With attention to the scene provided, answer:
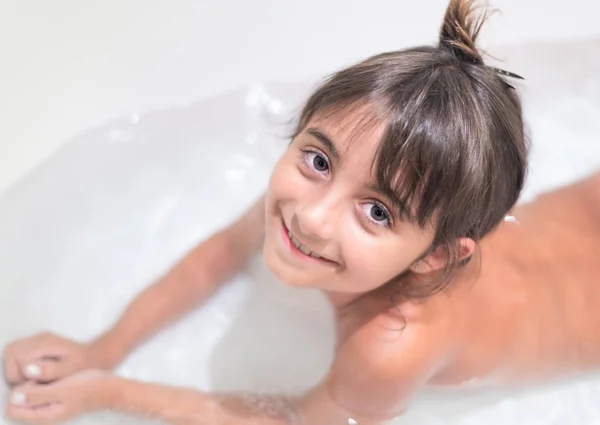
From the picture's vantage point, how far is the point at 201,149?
4.00 ft

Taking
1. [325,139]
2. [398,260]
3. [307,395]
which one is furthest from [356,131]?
[307,395]

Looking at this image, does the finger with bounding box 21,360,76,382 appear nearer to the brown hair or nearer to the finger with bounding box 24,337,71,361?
the finger with bounding box 24,337,71,361

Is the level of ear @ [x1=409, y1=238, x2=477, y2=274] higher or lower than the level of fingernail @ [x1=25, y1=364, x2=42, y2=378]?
higher

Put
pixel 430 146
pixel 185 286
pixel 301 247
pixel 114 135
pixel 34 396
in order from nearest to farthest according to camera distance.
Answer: pixel 430 146 → pixel 301 247 → pixel 34 396 → pixel 185 286 → pixel 114 135

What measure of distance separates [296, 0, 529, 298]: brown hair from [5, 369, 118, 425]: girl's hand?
Answer: 1.49 ft

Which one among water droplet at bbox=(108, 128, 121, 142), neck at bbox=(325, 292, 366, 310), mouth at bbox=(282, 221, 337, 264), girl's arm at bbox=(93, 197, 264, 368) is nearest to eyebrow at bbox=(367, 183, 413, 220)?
mouth at bbox=(282, 221, 337, 264)

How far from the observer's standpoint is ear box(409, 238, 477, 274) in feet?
2.44

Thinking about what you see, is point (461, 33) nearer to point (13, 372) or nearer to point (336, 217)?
point (336, 217)

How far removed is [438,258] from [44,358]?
0.53 metres

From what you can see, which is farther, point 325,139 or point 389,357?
point 389,357

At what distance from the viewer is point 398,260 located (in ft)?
2.40

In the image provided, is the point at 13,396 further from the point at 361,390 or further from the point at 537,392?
the point at 537,392

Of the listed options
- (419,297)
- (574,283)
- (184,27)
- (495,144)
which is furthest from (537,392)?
(184,27)

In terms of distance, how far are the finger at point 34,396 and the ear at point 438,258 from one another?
480 millimetres
